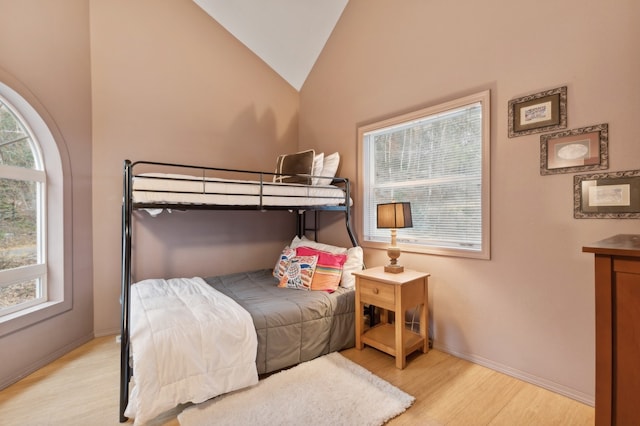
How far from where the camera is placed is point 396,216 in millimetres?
2312

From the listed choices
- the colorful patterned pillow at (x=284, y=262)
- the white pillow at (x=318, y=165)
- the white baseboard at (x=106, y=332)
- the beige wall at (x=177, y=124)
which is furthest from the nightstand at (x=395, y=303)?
the white baseboard at (x=106, y=332)

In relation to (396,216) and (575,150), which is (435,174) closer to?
(396,216)

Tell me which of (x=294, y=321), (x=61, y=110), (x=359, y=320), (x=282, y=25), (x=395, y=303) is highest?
(x=282, y=25)

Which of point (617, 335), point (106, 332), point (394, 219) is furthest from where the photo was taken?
point (106, 332)

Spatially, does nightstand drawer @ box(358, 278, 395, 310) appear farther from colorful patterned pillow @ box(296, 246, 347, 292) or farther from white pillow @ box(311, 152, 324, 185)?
white pillow @ box(311, 152, 324, 185)

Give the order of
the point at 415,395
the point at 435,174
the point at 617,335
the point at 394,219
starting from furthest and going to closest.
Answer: the point at 435,174, the point at 394,219, the point at 415,395, the point at 617,335

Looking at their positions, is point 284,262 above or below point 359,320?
above

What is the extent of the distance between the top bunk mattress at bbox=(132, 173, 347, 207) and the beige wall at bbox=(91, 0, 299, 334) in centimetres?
79

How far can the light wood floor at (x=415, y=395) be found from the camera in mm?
1612

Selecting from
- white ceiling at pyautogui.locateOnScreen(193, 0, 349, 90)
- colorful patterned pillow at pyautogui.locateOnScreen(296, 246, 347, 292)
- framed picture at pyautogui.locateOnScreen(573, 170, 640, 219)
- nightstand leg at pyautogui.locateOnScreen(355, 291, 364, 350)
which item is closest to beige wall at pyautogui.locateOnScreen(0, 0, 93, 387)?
white ceiling at pyautogui.locateOnScreen(193, 0, 349, 90)

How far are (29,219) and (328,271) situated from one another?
2343 millimetres

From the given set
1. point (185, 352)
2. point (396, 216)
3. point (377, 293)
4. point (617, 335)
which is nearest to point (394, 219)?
point (396, 216)

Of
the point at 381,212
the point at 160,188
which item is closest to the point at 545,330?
the point at 381,212

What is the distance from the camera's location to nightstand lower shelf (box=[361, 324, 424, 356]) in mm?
2207
